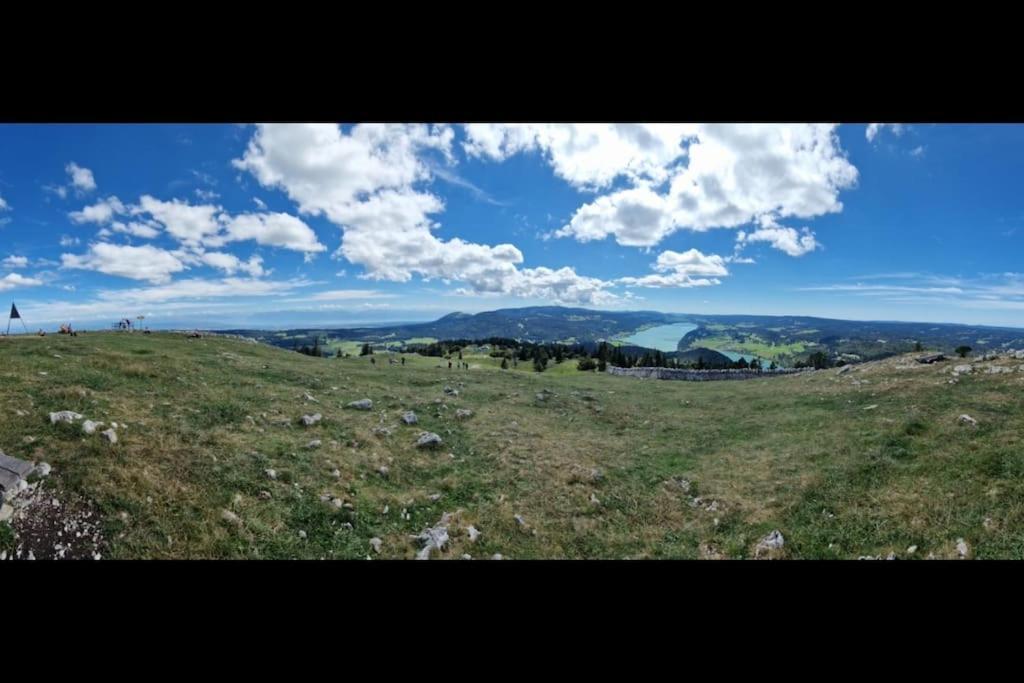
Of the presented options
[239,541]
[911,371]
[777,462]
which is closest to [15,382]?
[239,541]

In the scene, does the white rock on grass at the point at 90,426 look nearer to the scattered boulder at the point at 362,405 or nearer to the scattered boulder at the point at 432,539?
the scattered boulder at the point at 362,405

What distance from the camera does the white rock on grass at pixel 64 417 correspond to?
261 inches

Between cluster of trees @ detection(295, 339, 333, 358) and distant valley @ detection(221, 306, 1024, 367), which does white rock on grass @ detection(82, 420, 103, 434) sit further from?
cluster of trees @ detection(295, 339, 333, 358)

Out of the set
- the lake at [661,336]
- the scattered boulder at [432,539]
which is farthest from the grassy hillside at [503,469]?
the lake at [661,336]

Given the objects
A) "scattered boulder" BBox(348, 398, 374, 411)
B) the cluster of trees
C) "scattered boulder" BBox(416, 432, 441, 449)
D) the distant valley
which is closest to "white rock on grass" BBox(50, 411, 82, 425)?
"scattered boulder" BBox(348, 398, 374, 411)

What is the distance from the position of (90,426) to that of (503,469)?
22.4 feet

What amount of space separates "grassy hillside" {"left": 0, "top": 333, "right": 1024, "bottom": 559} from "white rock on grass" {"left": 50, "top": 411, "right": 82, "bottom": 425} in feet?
0.54

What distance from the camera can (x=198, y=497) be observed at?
230 inches

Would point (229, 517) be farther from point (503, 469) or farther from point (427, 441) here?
point (503, 469)

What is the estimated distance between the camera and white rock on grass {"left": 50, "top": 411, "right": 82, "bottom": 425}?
6.63 metres

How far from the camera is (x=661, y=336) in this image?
16234 mm

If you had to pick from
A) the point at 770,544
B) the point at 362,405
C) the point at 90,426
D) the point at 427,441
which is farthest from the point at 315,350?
the point at 770,544
